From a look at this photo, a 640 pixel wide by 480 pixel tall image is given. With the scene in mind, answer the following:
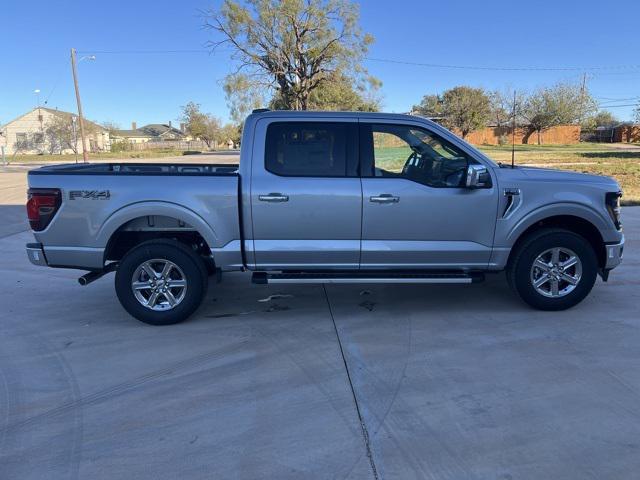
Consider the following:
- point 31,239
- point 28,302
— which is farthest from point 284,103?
point 28,302

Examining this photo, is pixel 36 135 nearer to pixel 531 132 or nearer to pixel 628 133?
pixel 531 132

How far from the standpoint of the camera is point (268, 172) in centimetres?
470

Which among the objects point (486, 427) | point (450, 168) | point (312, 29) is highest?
point (312, 29)

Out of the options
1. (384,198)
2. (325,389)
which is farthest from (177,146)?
(325,389)

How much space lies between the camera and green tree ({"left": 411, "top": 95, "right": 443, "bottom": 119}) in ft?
234

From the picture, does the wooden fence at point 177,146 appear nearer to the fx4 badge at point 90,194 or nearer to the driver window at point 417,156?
the fx4 badge at point 90,194

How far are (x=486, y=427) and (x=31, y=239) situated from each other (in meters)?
8.87

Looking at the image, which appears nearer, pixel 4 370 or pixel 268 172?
pixel 4 370

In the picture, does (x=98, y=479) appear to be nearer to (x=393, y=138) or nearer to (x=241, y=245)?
(x=241, y=245)

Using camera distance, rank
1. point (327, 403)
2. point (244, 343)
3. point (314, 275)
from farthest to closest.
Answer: point (314, 275), point (244, 343), point (327, 403)

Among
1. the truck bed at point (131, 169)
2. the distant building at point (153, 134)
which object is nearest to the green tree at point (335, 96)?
the truck bed at point (131, 169)

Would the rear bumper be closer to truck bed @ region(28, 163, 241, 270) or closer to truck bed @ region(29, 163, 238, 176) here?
truck bed @ region(28, 163, 241, 270)

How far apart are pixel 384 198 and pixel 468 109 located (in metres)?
69.8

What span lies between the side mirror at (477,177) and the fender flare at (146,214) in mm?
2426
